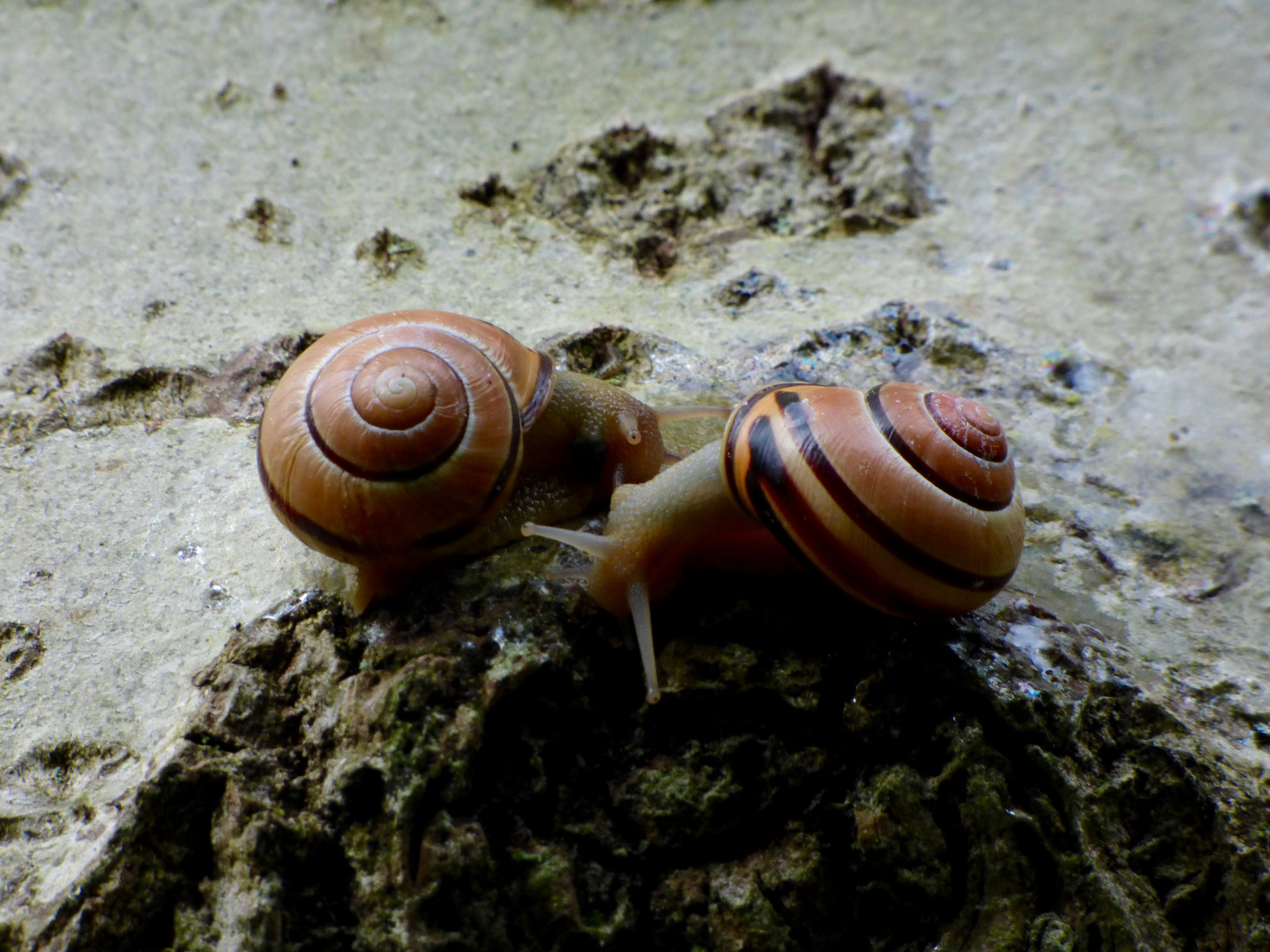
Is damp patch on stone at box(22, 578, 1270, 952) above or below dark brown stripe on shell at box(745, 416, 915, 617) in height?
below

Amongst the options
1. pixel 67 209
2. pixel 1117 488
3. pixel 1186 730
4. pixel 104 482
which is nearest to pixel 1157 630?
pixel 1186 730

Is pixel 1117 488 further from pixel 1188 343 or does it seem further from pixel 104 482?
pixel 104 482

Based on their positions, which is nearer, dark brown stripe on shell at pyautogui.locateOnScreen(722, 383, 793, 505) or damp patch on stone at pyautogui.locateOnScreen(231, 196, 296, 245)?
dark brown stripe on shell at pyautogui.locateOnScreen(722, 383, 793, 505)

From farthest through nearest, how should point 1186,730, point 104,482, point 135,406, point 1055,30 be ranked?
point 1055,30 < point 135,406 < point 104,482 < point 1186,730

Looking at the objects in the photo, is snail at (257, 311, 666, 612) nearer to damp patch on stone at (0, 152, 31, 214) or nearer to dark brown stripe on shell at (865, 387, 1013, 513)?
dark brown stripe on shell at (865, 387, 1013, 513)

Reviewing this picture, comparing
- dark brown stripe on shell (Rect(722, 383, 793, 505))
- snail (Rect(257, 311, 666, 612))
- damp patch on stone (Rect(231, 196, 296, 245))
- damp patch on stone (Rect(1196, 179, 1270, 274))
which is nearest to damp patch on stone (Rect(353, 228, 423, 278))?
damp patch on stone (Rect(231, 196, 296, 245))

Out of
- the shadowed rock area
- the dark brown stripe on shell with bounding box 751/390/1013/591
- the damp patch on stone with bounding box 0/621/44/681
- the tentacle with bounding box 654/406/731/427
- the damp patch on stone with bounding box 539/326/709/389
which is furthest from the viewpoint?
the damp patch on stone with bounding box 539/326/709/389

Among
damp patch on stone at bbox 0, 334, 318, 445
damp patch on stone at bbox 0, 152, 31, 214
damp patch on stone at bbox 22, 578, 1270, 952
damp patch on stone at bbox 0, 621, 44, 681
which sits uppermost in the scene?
damp patch on stone at bbox 0, 152, 31, 214

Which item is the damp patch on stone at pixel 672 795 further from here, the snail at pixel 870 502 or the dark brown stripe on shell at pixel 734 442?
the dark brown stripe on shell at pixel 734 442
